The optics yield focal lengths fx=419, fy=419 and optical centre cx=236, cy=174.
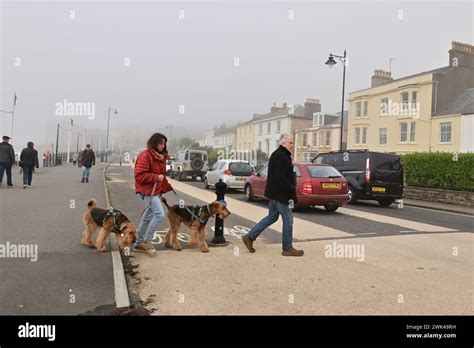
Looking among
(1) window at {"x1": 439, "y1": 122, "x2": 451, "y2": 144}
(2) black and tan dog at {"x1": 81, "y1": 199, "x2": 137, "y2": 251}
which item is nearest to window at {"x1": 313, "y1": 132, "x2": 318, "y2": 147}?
(1) window at {"x1": 439, "y1": 122, "x2": 451, "y2": 144}

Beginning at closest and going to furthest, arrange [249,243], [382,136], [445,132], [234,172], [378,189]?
[249,243]
[378,189]
[234,172]
[445,132]
[382,136]

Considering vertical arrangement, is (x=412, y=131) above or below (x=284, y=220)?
above

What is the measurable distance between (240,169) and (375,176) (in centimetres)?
640

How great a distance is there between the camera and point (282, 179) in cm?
652

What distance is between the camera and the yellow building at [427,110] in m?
31.8

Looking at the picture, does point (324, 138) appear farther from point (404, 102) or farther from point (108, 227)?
point (108, 227)

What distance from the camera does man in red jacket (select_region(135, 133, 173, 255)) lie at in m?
6.31

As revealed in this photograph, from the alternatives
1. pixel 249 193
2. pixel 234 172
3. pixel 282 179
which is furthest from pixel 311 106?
pixel 282 179

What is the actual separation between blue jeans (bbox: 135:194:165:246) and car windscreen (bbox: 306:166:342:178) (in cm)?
650

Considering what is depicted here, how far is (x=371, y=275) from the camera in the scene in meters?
5.63

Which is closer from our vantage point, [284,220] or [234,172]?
[284,220]
